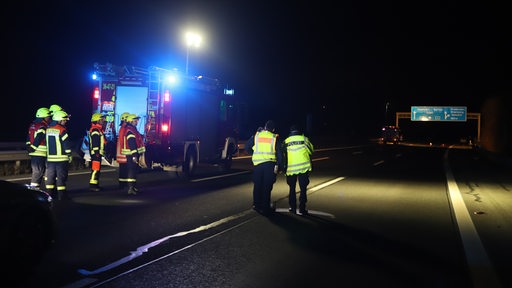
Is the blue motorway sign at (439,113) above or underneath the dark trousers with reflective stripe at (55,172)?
above

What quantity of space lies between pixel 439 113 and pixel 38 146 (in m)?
75.7

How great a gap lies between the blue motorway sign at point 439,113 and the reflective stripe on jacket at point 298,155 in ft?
238

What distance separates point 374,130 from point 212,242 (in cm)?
12963

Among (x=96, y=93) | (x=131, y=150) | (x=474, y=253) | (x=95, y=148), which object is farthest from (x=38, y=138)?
(x=474, y=253)

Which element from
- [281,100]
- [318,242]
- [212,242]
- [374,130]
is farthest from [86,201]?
[374,130]

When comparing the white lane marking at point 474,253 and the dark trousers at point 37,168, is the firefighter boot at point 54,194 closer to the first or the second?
the dark trousers at point 37,168

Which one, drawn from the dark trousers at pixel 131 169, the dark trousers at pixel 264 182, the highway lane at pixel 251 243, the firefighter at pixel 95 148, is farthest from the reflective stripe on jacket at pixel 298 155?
the firefighter at pixel 95 148

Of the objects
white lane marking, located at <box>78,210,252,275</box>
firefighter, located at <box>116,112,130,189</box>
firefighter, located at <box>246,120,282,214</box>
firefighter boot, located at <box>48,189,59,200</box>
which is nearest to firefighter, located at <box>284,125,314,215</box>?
firefighter, located at <box>246,120,282,214</box>

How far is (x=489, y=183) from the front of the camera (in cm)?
1803

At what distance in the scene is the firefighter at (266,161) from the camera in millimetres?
9930

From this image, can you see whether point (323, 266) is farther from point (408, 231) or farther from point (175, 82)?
point (175, 82)

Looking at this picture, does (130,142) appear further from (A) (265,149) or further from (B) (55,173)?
(A) (265,149)

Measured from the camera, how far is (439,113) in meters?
78.8

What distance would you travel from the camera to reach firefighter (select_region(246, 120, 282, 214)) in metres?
9.93
